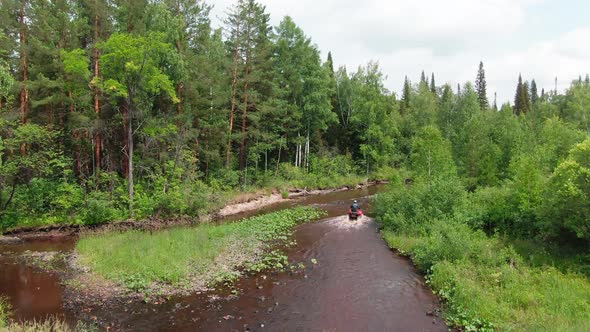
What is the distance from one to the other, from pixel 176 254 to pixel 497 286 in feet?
46.2

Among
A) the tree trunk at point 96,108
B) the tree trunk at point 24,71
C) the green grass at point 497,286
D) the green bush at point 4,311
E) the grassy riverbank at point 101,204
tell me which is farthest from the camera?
the tree trunk at point 96,108

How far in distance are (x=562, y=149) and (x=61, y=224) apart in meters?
37.2

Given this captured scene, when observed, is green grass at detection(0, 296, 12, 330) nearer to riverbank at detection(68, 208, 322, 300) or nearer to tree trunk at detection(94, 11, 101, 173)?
riverbank at detection(68, 208, 322, 300)

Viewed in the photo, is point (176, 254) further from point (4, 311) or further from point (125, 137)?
point (125, 137)

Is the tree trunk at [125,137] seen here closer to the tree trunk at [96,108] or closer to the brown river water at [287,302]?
the tree trunk at [96,108]

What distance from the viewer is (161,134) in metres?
28.2

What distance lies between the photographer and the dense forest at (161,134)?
20.8 metres

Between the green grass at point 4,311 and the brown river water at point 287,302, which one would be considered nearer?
the green grass at point 4,311

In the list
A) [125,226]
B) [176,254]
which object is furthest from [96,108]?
[176,254]

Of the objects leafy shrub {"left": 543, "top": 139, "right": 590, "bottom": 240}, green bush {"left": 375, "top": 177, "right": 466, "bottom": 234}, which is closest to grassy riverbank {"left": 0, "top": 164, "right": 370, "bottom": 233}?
green bush {"left": 375, "top": 177, "right": 466, "bottom": 234}

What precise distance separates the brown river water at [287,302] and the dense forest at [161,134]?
6.72 metres

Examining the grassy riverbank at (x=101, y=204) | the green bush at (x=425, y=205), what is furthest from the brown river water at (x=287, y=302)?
the grassy riverbank at (x=101, y=204)

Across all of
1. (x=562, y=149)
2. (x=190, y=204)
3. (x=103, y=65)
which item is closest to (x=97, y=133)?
(x=103, y=65)

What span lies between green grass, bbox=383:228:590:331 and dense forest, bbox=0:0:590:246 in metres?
2.53
